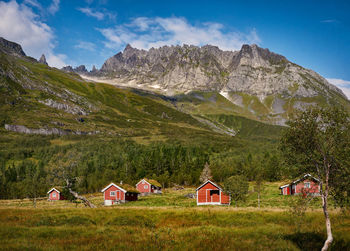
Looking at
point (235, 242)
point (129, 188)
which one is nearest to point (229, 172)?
point (129, 188)

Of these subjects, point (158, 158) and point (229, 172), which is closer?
point (229, 172)

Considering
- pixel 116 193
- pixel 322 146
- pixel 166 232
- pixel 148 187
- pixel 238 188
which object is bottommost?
pixel 148 187

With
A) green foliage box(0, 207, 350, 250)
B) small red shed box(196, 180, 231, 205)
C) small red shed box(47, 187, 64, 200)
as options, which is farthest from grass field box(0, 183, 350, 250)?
small red shed box(47, 187, 64, 200)

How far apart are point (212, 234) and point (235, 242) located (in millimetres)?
3165

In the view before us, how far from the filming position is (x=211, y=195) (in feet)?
227

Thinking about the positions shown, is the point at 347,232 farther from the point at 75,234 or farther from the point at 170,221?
the point at 75,234

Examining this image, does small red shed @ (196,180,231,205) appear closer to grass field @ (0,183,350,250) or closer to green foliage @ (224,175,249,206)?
green foliage @ (224,175,249,206)

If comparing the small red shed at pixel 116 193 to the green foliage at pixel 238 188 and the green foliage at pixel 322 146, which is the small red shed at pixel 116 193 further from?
the green foliage at pixel 322 146

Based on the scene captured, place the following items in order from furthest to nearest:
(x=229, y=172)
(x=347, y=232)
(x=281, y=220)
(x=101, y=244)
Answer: (x=229, y=172), (x=281, y=220), (x=347, y=232), (x=101, y=244)

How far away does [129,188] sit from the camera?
8281cm

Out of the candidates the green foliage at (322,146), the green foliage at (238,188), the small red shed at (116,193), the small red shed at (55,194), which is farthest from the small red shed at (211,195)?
the small red shed at (55,194)

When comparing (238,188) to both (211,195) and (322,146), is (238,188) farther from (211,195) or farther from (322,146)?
(322,146)

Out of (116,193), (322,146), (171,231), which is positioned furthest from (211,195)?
(322,146)

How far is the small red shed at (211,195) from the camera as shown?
225 ft
